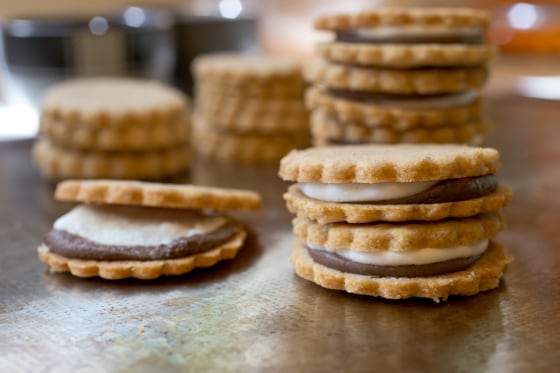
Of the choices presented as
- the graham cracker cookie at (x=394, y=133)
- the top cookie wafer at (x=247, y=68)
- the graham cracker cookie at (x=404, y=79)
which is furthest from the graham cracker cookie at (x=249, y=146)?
the graham cracker cookie at (x=404, y=79)

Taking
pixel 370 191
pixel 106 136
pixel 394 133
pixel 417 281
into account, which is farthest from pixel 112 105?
pixel 417 281

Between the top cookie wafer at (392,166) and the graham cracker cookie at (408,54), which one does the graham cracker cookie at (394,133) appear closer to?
the graham cracker cookie at (408,54)

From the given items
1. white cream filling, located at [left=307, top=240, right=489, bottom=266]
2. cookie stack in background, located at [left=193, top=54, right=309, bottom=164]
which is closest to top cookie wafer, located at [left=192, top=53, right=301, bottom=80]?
cookie stack in background, located at [left=193, top=54, right=309, bottom=164]

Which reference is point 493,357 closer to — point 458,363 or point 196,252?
point 458,363

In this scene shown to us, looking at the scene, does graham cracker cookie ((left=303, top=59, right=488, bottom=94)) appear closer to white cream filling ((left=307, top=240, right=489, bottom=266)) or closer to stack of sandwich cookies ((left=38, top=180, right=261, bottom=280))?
stack of sandwich cookies ((left=38, top=180, right=261, bottom=280))

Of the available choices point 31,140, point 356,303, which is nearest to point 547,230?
point 356,303

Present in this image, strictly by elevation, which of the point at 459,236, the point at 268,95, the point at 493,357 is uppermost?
the point at 268,95
